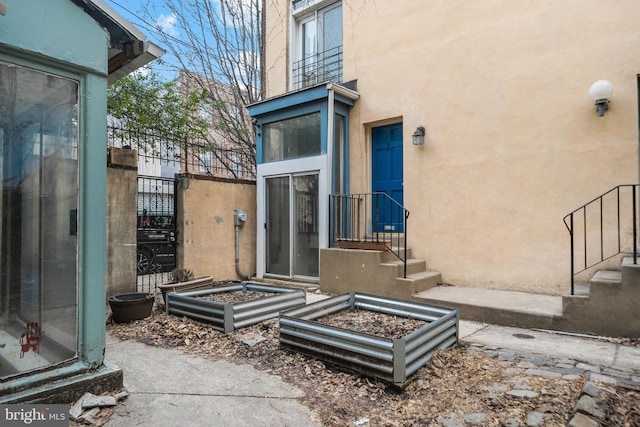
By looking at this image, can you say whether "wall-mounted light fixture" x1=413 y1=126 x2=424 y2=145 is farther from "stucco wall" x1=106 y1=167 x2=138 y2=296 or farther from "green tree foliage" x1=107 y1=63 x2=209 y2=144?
"stucco wall" x1=106 y1=167 x2=138 y2=296

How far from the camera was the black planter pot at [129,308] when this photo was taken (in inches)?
164

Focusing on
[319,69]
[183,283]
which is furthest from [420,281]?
[319,69]

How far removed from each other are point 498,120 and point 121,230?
5332mm

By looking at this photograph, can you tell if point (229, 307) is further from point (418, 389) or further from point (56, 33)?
point (56, 33)

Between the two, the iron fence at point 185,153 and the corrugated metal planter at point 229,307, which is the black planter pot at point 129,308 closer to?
the corrugated metal planter at point 229,307

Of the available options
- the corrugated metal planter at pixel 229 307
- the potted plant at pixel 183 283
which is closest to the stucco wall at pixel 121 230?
the potted plant at pixel 183 283

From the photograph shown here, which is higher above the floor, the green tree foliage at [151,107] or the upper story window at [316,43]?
the upper story window at [316,43]

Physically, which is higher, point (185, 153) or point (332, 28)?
point (332, 28)

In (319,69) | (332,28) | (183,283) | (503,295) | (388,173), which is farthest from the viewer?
(319,69)

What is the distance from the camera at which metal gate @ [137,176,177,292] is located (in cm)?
625

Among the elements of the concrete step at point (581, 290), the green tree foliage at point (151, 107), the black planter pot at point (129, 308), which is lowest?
the black planter pot at point (129, 308)

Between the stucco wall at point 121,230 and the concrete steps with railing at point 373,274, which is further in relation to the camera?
the concrete steps with railing at point 373,274

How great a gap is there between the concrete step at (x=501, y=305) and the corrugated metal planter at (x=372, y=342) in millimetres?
1009

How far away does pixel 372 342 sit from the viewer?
264 cm
